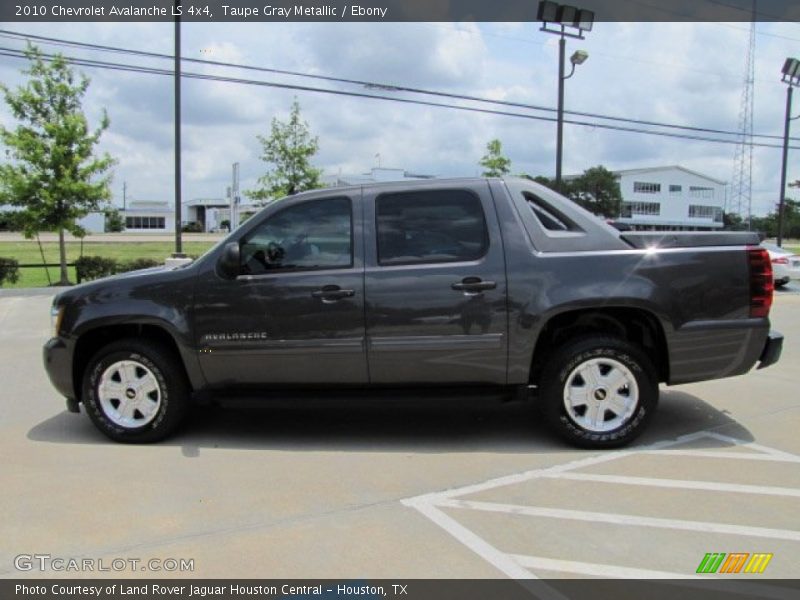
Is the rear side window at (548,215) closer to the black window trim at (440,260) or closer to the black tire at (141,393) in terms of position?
the black window trim at (440,260)

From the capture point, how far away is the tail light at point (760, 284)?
4832mm

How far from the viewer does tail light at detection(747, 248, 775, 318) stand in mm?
4832

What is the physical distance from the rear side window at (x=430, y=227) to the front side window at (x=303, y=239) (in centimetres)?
29

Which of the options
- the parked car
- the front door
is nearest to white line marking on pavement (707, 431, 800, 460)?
the front door

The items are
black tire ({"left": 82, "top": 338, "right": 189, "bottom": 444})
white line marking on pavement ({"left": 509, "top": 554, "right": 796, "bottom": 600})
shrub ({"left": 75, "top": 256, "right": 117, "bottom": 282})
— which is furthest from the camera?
shrub ({"left": 75, "top": 256, "right": 117, "bottom": 282})

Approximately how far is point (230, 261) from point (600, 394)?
283cm

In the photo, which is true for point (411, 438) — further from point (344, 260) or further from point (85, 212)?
point (85, 212)

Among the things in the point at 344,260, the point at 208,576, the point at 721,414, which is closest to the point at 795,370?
the point at 721,414

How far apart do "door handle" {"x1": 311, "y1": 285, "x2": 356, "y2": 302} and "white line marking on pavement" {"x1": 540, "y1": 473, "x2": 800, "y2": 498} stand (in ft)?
5.95

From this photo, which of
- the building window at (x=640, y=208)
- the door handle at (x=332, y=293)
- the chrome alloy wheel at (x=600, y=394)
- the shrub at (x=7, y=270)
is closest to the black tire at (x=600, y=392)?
the chrome alloy wheel at (x=600, y=394)

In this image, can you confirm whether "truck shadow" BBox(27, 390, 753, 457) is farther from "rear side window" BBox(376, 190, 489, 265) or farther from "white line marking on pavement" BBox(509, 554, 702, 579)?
"white line marking on pavement" BBox(509, 554, 702, 579)

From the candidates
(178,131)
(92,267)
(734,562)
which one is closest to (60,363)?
(734,562)
